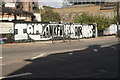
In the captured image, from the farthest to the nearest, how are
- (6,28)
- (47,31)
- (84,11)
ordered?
(84,11) < (47,31) < (6,28)

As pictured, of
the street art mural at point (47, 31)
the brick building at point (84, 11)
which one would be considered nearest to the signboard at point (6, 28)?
the street art mural at point (47, 31)

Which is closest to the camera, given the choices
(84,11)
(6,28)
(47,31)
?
(6,28)

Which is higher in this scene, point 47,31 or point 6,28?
point 6,28

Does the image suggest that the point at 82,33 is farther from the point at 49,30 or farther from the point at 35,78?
the point at 35,78

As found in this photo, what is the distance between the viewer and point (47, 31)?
3359 cm

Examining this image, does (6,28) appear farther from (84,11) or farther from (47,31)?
(84,11)

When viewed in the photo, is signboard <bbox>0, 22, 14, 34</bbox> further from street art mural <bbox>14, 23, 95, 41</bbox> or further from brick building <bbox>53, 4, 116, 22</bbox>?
brick building <bbox>53, 4, 116, 22</bbox>

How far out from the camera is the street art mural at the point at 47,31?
30281mm

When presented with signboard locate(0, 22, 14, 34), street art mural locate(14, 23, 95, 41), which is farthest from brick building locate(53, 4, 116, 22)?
signboard locate(0, 22, 14, 34)

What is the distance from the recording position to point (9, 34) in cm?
2897

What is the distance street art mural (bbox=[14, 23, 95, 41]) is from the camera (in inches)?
1192

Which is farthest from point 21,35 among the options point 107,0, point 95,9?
point 107,0

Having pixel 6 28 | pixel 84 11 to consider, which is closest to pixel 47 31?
pixel 6 28

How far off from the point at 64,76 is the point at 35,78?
117 centimetres
